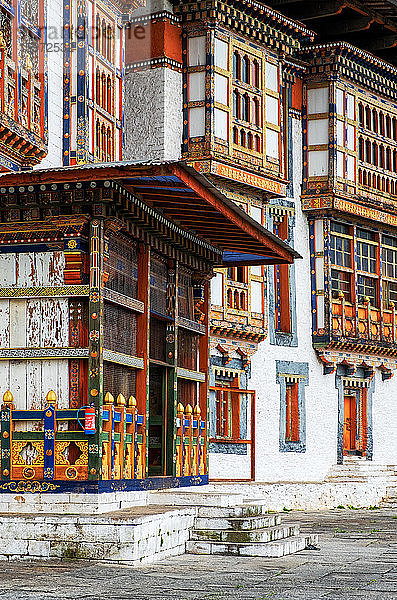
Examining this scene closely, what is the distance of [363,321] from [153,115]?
8760 mm

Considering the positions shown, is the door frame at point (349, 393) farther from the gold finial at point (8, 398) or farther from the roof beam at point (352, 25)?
the gold finial at point (8, 398)

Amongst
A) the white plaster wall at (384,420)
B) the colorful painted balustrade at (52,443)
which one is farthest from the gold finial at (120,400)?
the white plaster wall at (384,420)

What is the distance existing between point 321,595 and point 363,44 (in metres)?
23.0

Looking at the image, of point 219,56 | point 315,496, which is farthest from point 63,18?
point 315,496

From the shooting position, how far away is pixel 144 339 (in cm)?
1419

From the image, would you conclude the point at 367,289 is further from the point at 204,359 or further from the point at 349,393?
the point at 204,359

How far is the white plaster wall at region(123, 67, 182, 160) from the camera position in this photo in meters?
23.8

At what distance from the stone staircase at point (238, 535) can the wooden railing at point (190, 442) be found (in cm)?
187

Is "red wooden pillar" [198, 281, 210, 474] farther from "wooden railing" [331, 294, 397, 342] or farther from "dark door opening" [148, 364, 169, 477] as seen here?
"wooden railing" [331, 294, 397, 342]

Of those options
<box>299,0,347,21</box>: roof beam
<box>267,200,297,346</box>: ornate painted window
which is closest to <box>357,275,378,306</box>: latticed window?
<box>267,200,297,346</box>: ornate painted window

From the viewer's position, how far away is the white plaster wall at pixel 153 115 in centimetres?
2378

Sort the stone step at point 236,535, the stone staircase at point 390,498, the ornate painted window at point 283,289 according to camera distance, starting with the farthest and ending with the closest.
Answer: the ornate painted window at point 283,289 → the stone staircase at point 390,498 → the stone step at point 236,535

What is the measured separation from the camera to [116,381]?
13.4 m

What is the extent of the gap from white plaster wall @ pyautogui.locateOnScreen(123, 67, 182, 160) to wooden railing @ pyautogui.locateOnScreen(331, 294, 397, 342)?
6.88 meters
